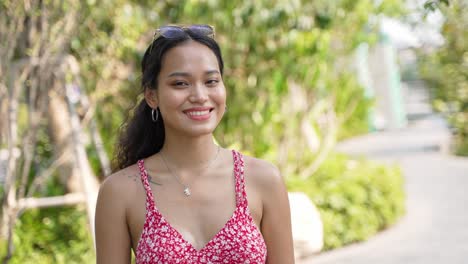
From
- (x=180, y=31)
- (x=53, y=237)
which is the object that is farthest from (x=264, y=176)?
(x=53, y=237)

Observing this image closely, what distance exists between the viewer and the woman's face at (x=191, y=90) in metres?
2.40

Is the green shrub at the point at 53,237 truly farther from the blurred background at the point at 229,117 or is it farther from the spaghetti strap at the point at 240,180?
the spaghetti strap at the point at 240,180

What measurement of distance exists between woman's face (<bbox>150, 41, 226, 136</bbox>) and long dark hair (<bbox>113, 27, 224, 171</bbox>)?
27mm

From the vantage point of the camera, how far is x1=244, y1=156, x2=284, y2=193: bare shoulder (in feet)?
8.23

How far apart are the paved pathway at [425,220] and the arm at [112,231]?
17.9 ft

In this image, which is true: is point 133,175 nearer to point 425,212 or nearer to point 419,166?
point 425,212

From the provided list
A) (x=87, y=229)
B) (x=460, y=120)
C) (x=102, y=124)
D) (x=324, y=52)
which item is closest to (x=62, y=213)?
(x=87, y=229)

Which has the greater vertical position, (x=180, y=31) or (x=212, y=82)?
(x=180, y=31)

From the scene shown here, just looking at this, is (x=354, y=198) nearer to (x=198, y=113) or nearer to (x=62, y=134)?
(x=62, y=134)

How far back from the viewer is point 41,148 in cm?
798

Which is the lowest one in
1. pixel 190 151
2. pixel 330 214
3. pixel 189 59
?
pixel 330 214

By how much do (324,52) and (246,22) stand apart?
3.76 ft

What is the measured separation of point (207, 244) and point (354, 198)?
23.1 feet

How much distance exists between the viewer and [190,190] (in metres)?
2.49
